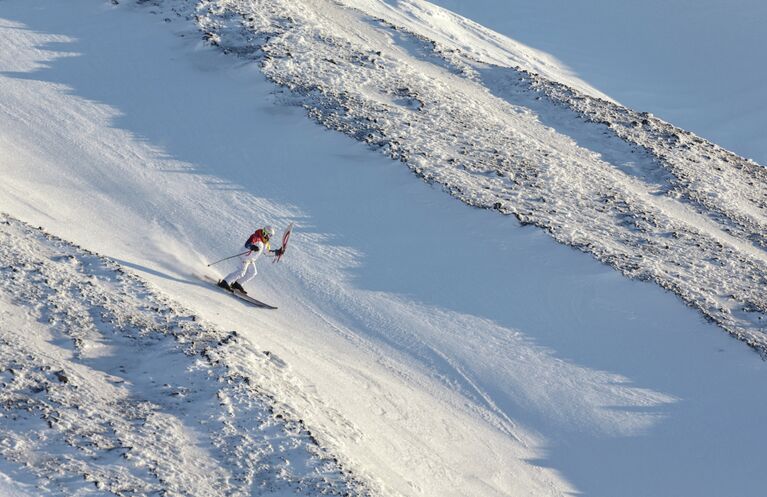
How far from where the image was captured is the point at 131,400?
509 inches

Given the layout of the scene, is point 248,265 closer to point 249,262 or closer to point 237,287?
point 249,262

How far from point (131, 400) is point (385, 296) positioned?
7.59 metres

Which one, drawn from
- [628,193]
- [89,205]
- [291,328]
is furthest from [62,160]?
[628,193]

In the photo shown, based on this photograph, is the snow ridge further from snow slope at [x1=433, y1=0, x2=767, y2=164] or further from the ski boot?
snow slope at [x1=433, y1=0, x2=767, y2=164]

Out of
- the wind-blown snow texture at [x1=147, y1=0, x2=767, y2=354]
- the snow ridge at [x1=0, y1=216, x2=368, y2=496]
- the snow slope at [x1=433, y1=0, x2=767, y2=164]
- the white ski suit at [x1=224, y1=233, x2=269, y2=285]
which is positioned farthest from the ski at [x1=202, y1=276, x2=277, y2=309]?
the snow slope at [x1=433, y1=0, x2=767, y2=164]

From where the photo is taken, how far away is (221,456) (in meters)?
12.4

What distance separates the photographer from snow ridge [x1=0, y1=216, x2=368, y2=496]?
11.6 meters

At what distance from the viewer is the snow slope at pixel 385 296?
15844 mm

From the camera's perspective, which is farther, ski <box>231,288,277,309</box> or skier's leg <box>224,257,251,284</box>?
skier's leg <box>224,257,251,284</box>

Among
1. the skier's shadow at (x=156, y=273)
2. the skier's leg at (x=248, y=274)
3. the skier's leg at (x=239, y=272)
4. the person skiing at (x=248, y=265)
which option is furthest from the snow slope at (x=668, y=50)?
the skier's shadow at (x=156, y=273)

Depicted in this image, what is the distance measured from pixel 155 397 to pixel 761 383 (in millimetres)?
12074

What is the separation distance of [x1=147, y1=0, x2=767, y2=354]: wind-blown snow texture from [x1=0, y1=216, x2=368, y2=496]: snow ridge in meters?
9.71

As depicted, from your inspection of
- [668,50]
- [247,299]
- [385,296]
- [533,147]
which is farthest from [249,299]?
[668,50]

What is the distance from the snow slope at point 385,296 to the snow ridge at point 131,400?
0.77 metres
